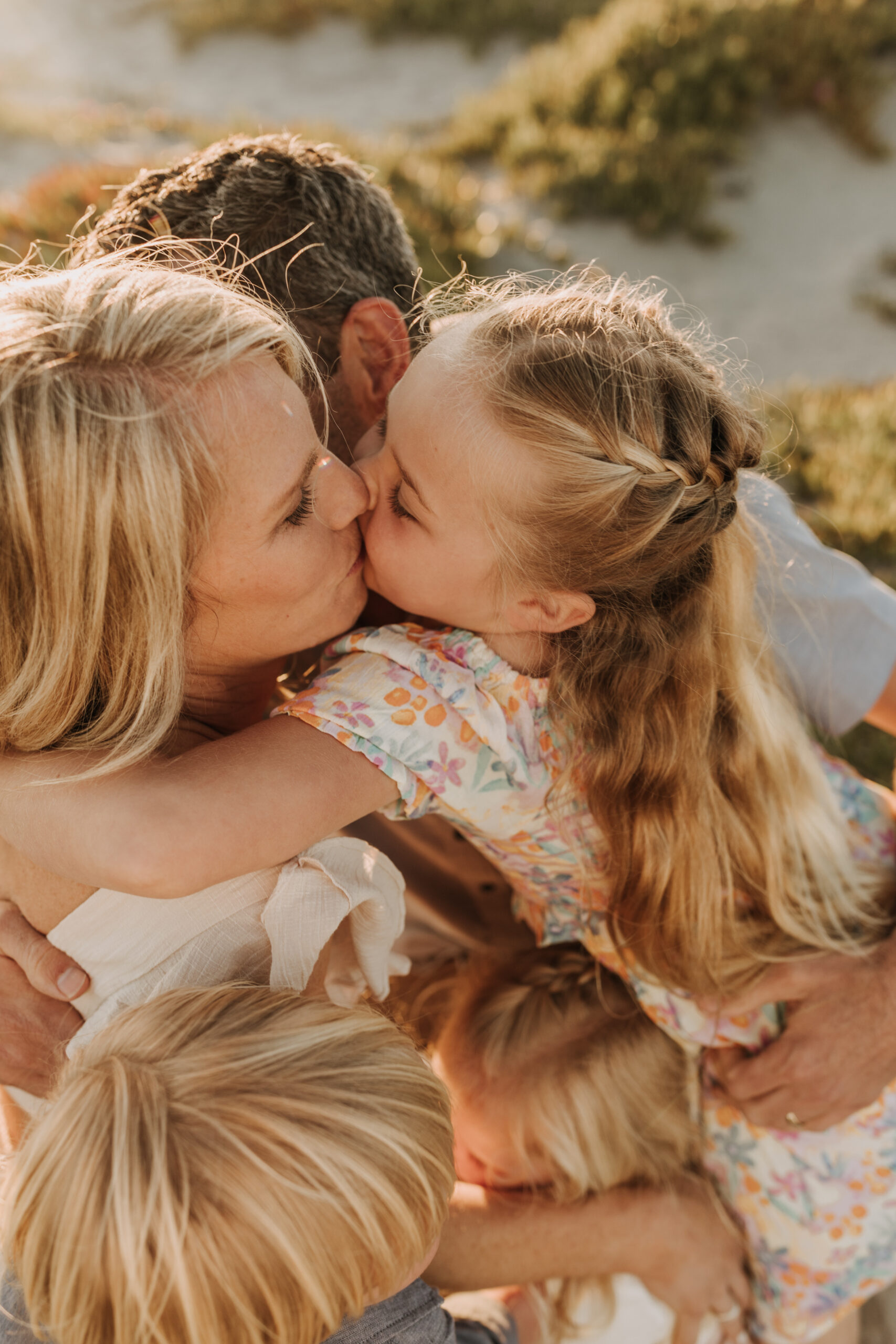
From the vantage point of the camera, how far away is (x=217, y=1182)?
3.92ft

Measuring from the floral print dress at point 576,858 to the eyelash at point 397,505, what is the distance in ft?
0.69

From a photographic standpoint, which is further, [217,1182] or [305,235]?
[305,235]

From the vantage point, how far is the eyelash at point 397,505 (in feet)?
5.50

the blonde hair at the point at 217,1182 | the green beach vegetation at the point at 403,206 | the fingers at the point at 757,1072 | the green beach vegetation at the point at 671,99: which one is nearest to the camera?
the blonde hair at the point at 217,1182

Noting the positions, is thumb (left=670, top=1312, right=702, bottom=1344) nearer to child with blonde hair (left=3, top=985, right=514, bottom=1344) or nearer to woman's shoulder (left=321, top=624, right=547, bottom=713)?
child with blonde hair (left=3, top=985, right=514, bottom=1344)

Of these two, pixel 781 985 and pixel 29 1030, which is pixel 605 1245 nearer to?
pixel 781 985

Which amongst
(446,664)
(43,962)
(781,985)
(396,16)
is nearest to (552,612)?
(446,664)

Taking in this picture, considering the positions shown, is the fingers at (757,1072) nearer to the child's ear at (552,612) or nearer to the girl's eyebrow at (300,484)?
the child's ear at (552,612)

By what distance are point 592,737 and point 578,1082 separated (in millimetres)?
770

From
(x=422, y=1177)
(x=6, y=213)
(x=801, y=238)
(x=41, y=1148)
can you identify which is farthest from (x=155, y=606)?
(x=801, y=238)

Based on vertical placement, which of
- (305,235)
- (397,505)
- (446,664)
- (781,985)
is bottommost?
(781,985)

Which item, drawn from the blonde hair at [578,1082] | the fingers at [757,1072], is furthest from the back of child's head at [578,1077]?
the fingers at [757,1072]

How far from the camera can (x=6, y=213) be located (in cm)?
522

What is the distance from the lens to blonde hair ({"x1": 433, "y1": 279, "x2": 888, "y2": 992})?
1.54 metres
